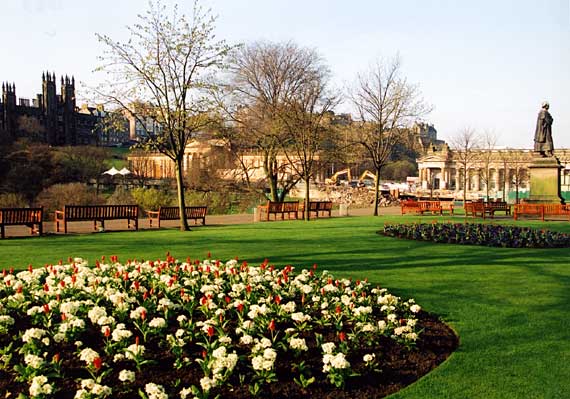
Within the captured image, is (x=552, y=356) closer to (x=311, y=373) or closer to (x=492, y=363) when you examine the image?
(x=492, y=363)

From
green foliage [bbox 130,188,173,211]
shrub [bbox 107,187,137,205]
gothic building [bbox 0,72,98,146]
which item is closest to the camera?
shrub [bbox 107,187,137,205]

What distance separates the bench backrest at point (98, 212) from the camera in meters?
19.4

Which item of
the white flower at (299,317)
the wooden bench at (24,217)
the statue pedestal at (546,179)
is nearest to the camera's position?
the white flower at (299,317)

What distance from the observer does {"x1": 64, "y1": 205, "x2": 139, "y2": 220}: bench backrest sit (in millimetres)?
19359

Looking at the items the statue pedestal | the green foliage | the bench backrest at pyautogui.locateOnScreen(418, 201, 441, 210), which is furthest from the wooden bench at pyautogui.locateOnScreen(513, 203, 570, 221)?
the green foliage

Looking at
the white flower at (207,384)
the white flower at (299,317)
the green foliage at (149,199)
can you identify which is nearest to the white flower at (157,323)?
the white flower at (207,384)

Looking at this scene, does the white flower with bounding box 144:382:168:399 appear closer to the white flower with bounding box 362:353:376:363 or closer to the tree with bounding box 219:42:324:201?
the white flower with bounding box 362:353:376:363

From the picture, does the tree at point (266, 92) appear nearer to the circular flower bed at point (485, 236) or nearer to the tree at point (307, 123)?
the tree at point (307, 123)

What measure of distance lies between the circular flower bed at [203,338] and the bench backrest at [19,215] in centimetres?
929

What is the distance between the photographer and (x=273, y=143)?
36062 millimetres

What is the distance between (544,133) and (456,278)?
20.2 m

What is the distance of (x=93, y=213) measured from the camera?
20.0 metres

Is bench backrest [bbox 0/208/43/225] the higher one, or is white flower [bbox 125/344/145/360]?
bench backrest [bbox 0/208/43/225]

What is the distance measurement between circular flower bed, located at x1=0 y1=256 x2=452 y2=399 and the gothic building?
101216 mm
